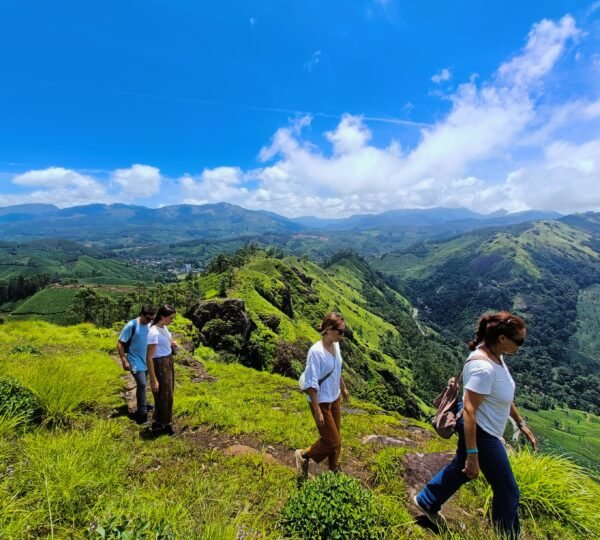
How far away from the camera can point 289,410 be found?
373 inches

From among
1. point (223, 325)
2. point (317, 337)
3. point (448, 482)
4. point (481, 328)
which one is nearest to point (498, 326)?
point (481, 328)

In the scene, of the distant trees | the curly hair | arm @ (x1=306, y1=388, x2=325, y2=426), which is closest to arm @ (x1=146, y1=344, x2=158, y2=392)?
arm @ (x1=306, y1=388, x2=325, y2=426)

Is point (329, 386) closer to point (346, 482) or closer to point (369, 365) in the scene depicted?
point (346, 482)

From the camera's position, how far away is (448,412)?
171 inches

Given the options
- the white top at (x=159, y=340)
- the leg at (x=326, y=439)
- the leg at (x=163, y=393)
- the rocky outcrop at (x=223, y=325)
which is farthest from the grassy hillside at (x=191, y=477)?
the rocky outcrop at (x=223, y=325)

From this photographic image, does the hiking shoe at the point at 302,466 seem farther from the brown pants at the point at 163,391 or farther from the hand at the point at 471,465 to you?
the brown pants at the point at 163,391

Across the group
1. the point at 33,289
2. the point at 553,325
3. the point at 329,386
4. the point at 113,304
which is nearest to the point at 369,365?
the point at 113,304

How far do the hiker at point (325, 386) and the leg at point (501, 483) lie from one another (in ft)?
6.60

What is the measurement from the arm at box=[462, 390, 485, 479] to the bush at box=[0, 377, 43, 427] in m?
6.22

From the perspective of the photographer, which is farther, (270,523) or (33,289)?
(33,289)

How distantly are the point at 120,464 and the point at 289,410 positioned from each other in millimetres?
5615

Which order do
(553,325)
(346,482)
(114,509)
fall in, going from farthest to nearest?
(553,325) < (346,482) < (114,509)

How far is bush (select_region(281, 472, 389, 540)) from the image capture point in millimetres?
3512

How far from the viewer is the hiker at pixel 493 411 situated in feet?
12.6
